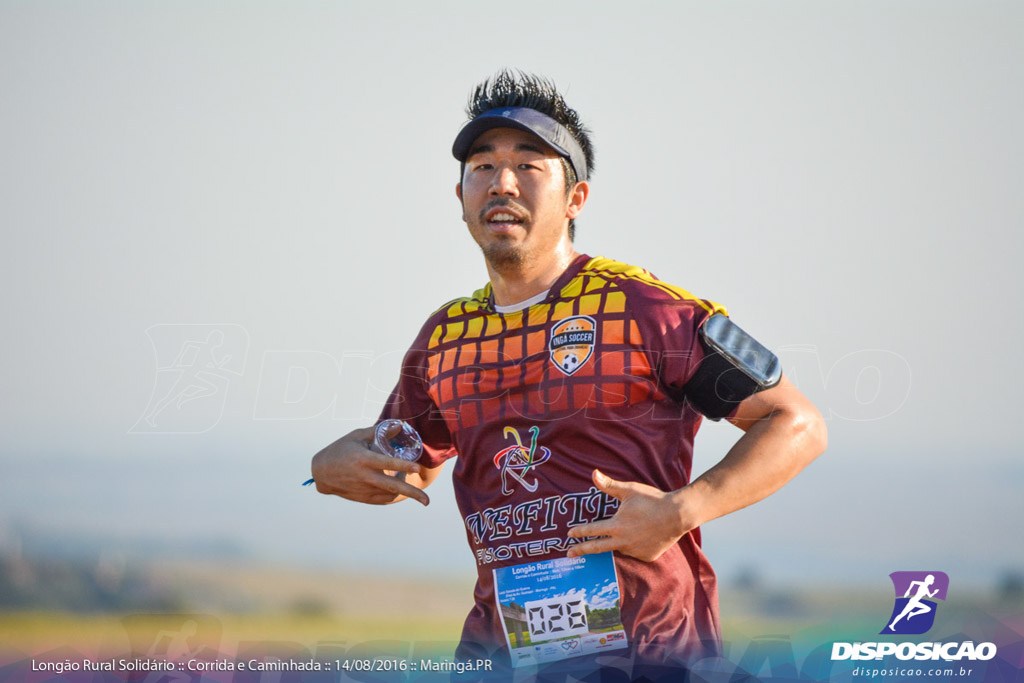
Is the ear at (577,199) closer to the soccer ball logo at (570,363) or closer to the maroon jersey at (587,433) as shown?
the maroon jersey at (587,433)

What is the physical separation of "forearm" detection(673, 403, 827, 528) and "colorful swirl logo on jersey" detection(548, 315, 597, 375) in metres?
0.68

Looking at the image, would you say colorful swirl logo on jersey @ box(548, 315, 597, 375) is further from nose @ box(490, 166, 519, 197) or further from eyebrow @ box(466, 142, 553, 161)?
eyebrow @ box(466, 142, 553, 161)

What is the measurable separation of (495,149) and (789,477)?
1.93 meters

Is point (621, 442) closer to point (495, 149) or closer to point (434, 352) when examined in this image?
point (434, 352)

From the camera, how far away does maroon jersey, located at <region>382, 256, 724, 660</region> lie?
3488 millimetres

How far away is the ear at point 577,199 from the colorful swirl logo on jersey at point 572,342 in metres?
0.74

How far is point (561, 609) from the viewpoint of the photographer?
347 cm

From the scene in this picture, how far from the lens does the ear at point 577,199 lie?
4.38 meters

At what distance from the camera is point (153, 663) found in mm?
4199

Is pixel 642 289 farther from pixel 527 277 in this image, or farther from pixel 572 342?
pixel 527 277

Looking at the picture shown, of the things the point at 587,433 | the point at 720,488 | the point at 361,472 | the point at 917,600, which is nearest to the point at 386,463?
the point at 361,472

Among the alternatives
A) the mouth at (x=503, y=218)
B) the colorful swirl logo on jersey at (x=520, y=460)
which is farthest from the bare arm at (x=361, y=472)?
the mouth at (x=503, y=218)

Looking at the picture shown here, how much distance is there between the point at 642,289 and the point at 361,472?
4.69ft

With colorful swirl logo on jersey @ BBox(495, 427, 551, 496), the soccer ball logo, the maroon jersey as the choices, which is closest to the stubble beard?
the maroon jersey
